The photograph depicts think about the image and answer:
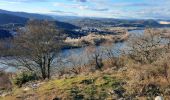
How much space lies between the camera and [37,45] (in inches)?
1298

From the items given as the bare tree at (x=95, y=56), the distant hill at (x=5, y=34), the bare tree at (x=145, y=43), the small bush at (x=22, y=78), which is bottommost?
the distant hill at (x=5, y=34)

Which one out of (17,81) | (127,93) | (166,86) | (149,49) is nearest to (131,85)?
(127,93)

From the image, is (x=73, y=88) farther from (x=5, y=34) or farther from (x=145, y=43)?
(x=5, y=34)

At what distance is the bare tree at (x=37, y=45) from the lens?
32844 millimetres

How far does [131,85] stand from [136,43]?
19953mm

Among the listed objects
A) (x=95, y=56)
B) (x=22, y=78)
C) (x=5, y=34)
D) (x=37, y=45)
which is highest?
(x=37, y=45)

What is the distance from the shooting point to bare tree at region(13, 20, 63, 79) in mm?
32844

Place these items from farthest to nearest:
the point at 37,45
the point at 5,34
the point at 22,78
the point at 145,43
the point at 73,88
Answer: the point at 5,34 → the point at 37,45 → the point at 145,43 → the point at 22,78 → the point at 73,88

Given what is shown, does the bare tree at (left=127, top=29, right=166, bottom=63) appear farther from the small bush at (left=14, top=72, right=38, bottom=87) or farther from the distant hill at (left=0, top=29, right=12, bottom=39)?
the distant hill at (left=0, top=29, right=12, bottom=39)

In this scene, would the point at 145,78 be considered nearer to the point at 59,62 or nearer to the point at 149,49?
the point at 149,49

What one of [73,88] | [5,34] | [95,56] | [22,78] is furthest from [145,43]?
[5,34]

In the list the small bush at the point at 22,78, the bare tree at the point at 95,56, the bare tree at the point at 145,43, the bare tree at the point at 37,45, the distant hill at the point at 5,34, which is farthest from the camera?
the distant hill at the point at 5,34

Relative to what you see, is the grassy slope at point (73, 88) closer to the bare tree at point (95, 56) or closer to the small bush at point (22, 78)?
the small bush at point (22, 78)

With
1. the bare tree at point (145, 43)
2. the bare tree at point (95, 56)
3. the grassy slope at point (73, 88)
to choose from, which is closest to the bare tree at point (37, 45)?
the bare tree at point (145, 43)
